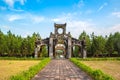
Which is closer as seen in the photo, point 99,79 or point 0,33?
point 99,79

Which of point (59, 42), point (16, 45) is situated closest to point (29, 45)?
point (16, 45)

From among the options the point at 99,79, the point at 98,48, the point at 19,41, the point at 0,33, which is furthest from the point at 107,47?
the point at 99,79

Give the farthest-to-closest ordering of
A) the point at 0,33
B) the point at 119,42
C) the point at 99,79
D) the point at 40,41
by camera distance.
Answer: the point at 119,42 → the point at 0,33 → the point at 40,41 → the point at 99,79

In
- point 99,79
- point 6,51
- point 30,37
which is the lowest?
point 99,79

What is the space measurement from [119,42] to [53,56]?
997 inches

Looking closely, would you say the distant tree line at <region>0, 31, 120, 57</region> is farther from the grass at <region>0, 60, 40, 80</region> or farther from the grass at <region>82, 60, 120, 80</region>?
the grass at <region>82, 60, 120, 80</region>

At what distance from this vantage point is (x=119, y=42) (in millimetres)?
64625

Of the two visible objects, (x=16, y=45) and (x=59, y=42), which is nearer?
(x=59, y=42)

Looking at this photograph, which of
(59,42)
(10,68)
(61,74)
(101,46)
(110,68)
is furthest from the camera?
(101,46)

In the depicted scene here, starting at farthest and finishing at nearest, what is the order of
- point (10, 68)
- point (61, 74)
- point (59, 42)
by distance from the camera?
point (59, 42), point (10, 68), point (61, 74)

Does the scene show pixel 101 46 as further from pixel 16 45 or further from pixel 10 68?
pixel 10 68

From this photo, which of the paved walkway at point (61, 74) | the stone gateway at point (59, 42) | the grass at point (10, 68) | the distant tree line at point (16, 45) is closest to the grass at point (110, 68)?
the paved walkway at point (61, 74)

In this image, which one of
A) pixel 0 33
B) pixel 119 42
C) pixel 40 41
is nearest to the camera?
pixel 40 41

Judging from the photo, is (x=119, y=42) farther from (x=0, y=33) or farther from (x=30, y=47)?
(x=0, y=33)
